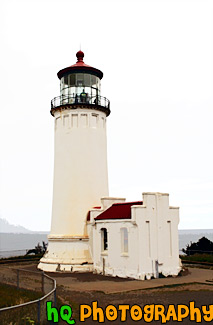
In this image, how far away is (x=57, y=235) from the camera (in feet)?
81.2

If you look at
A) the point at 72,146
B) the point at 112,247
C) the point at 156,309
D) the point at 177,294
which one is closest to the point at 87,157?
the point at 72,146

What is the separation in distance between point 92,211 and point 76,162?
3.72m

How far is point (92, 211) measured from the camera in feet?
77.4

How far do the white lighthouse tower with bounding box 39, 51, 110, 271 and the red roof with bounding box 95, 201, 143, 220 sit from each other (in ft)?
6.53

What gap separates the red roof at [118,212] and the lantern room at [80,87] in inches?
288

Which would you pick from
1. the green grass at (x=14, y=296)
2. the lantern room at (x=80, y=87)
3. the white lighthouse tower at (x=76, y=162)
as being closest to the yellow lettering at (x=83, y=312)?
the green grass at (x=14, y=296)

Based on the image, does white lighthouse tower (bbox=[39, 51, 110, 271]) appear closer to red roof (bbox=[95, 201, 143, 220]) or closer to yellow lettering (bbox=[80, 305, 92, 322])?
red roof (bbox=[95, 201, 143, 220])

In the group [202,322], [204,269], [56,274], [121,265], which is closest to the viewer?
[202,322]

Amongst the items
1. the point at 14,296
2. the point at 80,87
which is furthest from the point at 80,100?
the point at 14,296

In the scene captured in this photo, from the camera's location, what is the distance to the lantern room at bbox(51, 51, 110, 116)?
25.8 m

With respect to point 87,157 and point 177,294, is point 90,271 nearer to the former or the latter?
point 87,157

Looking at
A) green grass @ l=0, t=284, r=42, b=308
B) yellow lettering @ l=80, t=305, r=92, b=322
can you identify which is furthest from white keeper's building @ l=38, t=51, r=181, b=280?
yellow lettering @ l=80, t=305, r=92, b=322

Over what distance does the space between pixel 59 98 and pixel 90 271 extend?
40.2 feet

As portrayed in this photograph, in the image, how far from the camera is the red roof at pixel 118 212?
21.3 meters
